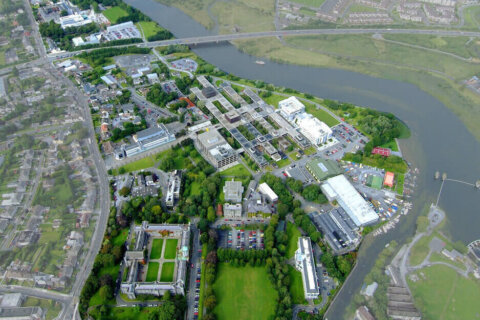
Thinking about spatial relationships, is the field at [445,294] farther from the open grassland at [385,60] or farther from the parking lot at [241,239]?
the open grassland at [385,60]

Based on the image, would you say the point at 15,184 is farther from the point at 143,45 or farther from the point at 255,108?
the point at 143,45

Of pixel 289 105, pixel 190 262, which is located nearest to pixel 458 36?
pixel 289 105

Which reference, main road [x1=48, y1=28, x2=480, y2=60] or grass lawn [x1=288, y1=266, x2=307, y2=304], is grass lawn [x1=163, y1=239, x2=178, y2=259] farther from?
main road [x1=48, y1=28, x2=480, y2=60]

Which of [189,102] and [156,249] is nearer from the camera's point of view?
[156,249]

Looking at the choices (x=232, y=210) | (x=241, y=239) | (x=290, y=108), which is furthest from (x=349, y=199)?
(x=290, y=108)

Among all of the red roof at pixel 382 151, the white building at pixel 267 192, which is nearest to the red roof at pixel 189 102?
the white building at pixel 267 192

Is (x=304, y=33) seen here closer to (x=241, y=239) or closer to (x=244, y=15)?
(x=244, y=15)

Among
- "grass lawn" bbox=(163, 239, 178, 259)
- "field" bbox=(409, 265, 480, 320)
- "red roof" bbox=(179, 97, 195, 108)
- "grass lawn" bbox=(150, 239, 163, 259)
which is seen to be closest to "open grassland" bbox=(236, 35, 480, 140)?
"red roof" bbox=(179, 97, 195, 108)
